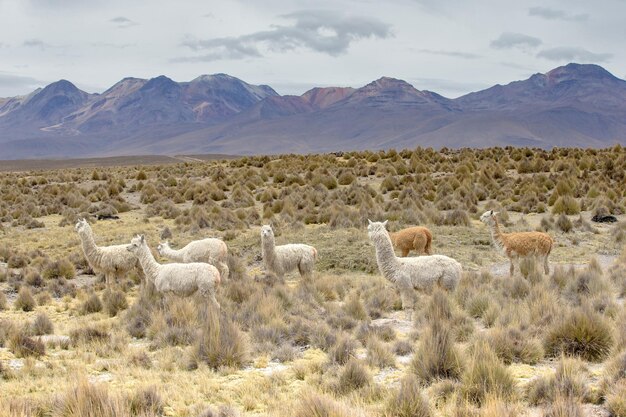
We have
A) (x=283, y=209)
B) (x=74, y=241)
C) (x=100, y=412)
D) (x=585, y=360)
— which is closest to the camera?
(x=100, y=412)

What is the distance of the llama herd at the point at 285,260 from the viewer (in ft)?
34.3

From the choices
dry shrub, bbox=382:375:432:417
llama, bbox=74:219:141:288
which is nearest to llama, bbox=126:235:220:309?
llama, bbox=74:219:141:288

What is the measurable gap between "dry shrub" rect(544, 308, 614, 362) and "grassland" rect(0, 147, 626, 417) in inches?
0.6

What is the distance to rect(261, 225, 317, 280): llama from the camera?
12.7 metres

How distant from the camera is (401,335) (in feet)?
29.8

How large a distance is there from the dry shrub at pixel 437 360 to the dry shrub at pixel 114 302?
19.7 feet

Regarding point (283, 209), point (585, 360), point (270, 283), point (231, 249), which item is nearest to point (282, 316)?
point (270, 283)

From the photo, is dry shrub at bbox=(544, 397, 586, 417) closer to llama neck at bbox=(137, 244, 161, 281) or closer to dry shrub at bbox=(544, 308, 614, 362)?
dry shrub at bbox=(544, 308, 614, 362)

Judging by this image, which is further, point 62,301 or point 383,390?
point 62,301

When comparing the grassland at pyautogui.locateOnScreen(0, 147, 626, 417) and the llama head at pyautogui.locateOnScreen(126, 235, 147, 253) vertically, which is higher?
the llama head at pyautogui.locateOnScreen(126, 235, 147, 253)

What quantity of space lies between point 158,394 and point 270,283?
6.22 m

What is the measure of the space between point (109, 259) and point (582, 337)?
9.25 m

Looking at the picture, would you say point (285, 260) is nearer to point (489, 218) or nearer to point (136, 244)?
point (136, 244)

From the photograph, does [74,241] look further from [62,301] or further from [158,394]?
[158,394]
